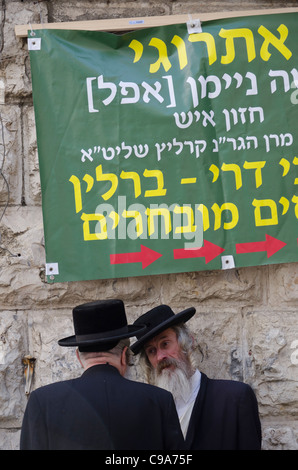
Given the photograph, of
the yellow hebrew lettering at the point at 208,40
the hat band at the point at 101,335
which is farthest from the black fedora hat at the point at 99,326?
the yellow hebrew lettering at the point at 208,40

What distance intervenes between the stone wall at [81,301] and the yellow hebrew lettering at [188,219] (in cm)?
28

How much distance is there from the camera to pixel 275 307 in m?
4.22

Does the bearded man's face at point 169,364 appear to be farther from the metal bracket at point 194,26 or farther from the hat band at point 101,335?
the metal bracket at point 194,26

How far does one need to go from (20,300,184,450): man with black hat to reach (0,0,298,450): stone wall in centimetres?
105

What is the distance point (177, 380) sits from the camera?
3.89m

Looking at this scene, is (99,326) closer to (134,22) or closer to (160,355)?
(160,355)

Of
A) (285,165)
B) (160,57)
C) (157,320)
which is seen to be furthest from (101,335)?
(160,57)

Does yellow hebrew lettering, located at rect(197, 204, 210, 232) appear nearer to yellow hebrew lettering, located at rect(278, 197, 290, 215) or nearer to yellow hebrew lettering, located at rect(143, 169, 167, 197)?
yellow hebrew lettering, located at rect(143, 169, 167, 197)

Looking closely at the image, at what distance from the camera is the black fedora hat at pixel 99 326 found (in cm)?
312

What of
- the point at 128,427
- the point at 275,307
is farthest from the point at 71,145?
the point at 128,427

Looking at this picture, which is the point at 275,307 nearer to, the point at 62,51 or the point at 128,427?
the point at 128,427

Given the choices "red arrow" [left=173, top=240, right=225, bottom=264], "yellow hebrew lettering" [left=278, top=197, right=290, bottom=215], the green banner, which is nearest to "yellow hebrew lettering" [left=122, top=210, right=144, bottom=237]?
the green banner

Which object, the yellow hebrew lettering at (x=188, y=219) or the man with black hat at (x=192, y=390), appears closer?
the man with black hat at (x=192, y=390)

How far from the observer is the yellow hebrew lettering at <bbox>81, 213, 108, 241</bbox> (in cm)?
411
